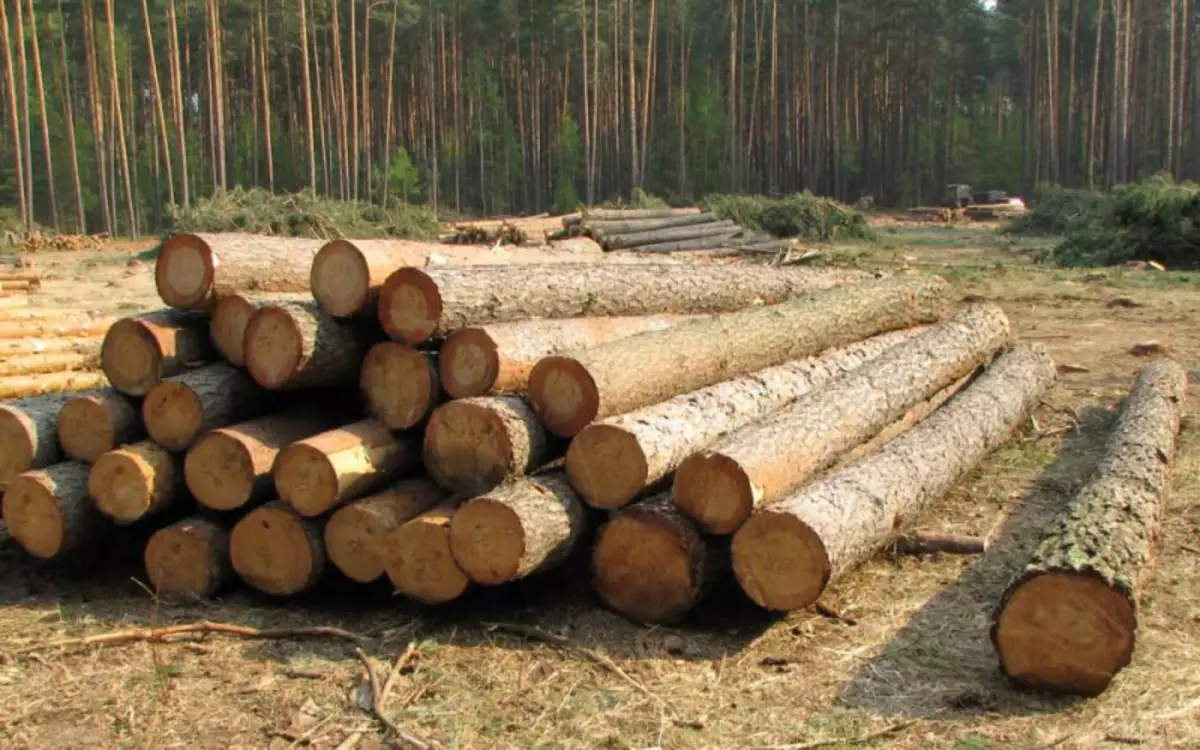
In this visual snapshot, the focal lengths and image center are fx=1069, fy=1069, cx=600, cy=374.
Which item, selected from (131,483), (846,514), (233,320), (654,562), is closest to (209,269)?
(233,320)

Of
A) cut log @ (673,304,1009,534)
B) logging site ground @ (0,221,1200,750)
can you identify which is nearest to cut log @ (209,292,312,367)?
logging site ground @ (0,221,1200,750)

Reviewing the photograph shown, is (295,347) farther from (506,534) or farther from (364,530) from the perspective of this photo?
(506,534)

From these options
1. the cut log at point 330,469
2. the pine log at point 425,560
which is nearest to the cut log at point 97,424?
the cut log at point 330,469

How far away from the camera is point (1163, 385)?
8.04 meters

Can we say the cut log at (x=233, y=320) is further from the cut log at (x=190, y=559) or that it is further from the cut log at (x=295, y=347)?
the cut log at (x=190, y=559)

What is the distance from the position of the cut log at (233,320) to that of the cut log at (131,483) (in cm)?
58

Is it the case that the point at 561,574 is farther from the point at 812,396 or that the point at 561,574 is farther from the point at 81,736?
the point at 81,736

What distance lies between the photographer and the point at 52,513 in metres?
5.20

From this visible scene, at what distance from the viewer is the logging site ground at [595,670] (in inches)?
149

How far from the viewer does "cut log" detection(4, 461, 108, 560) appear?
520 centimetres

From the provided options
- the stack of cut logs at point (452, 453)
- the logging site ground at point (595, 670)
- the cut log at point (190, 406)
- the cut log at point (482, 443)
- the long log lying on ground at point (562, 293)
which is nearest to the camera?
the logging site ground at point (595, 670)

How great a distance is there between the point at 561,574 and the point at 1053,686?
2.20 meters

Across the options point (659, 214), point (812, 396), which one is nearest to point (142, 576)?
point (812, 396)

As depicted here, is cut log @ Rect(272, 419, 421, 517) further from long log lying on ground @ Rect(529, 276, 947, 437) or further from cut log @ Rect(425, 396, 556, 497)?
long log lying on ground @ Rect(529, 276, 947, 437)
